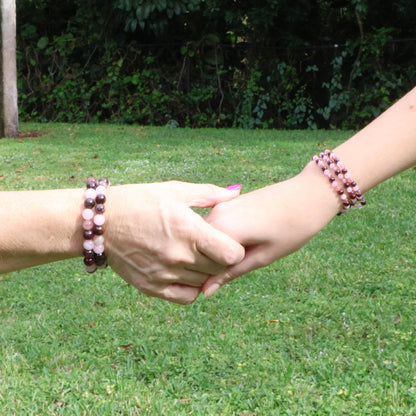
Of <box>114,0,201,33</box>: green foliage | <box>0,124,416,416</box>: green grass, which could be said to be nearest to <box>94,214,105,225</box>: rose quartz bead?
<box>0,124,416,416</box>: green grass

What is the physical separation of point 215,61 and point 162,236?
12.1m

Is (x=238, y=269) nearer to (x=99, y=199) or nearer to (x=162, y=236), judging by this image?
(x=162, y=236)

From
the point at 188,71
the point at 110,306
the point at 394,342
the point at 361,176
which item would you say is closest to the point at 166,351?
the point at 110,306

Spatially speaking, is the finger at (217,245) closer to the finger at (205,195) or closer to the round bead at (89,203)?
the finger at (205,195)

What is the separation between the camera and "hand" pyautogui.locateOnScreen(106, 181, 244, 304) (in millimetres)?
1818

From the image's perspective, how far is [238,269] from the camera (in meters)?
1.99

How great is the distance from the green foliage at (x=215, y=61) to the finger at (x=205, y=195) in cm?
1078

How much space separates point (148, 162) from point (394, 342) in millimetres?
5235

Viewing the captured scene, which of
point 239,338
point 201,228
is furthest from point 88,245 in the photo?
point 239,338

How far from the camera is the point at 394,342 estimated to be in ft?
10.1

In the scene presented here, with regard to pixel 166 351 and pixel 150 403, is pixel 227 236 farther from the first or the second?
pixel 166 351

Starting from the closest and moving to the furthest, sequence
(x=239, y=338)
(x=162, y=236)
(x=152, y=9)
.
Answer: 1. (x=162, y=236)
2. (x=239, y=338)
3. (x=152, y=9)

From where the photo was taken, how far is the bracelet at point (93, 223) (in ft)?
5.71

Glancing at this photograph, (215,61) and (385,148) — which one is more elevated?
(385,148)
